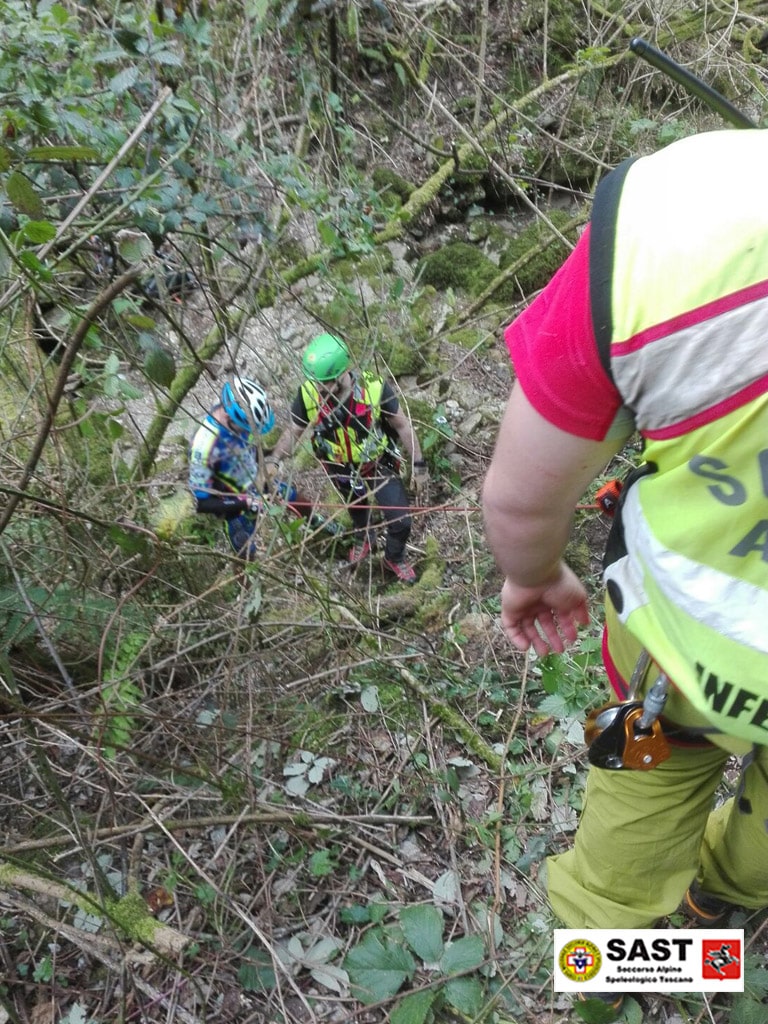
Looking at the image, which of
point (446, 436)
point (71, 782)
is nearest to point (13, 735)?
point (71, 782)

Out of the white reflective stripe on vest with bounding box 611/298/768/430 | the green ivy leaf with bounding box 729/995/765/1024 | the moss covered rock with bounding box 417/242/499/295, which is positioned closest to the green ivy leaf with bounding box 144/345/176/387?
the white reflective stripe on vest with bounding box 611/298/768/430

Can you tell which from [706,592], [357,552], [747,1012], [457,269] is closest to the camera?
[706,592]

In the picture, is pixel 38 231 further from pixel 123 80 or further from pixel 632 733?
pixel 632 733

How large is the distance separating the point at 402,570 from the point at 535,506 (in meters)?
2.89

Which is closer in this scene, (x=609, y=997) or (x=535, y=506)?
(x=535, y=506)

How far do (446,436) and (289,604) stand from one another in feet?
6.01

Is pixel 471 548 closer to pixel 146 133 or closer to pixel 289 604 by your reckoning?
pixel 289 604

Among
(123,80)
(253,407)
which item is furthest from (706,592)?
(253,407)

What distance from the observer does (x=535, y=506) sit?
1.13m

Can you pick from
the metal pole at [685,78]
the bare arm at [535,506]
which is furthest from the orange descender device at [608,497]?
the metal pole at [685,78]

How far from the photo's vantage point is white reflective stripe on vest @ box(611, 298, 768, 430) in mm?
792

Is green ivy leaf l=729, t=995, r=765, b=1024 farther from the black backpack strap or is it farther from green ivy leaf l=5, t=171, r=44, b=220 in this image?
green ivy leaf l=5, t=171, r=44, b=220

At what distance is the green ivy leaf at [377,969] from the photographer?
1.94 meters

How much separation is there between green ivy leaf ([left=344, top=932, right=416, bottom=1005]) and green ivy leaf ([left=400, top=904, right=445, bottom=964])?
0.05 m
